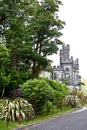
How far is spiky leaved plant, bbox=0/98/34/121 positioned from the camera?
24.2 metres

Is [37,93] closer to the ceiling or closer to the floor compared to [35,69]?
closer to the floor

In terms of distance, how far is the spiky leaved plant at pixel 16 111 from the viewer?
24.2 meters

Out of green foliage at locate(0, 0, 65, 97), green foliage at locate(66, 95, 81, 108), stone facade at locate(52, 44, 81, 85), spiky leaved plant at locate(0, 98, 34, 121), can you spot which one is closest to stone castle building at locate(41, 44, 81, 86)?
stone facade at locate(52, 44, 81, 85)

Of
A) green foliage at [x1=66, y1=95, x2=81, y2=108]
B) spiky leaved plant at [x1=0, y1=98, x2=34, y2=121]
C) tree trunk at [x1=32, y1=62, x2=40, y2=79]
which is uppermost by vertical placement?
tree trunk at [x1=32, y1=62, x2=40, y2=79]

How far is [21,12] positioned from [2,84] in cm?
1052

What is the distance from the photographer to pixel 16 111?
81.8 ft

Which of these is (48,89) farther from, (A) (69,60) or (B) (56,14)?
(A) (69,60)

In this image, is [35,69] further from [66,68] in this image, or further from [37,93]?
[66,68]

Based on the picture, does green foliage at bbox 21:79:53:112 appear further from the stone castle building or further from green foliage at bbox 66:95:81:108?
the stone castle building

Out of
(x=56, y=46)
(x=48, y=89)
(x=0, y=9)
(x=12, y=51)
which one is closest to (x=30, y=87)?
(x=48, y=89)

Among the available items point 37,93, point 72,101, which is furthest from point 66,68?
point 37,93

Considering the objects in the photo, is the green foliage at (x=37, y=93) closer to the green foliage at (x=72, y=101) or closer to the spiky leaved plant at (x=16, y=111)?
the spiky leaved plant at (x=16, y=111)

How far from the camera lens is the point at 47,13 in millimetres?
47125

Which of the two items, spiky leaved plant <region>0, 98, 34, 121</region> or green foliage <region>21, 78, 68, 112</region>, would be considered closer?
spiky leaved plant <region>0, 98, 34, 121</region>
